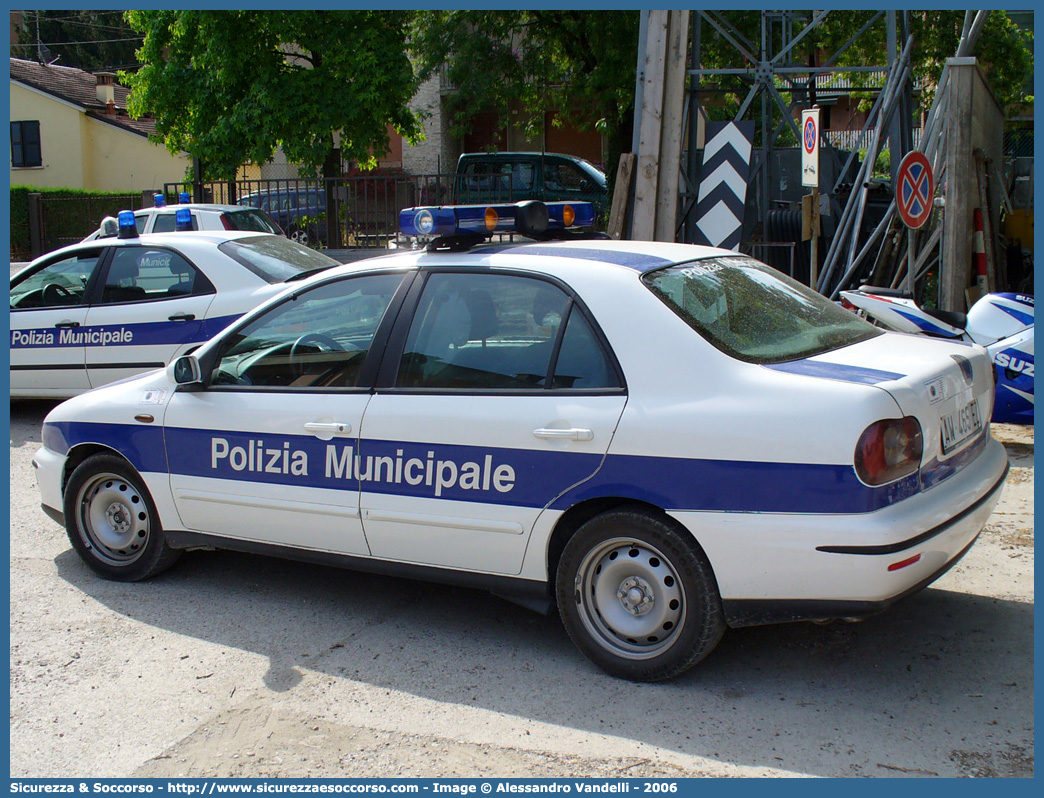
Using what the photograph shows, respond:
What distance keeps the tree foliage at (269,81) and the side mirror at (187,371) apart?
47.2ft

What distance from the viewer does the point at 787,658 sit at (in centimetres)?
401

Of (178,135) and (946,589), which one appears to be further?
(178,135)

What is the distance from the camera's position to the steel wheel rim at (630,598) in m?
3.67

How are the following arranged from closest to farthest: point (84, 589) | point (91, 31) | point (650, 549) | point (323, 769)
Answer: point (323, 769)
point (650, 549)
point (84, 589)
point (91, 31)

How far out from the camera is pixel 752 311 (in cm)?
400

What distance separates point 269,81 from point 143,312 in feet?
36.3

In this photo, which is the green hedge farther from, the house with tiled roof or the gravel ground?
the gravel ground

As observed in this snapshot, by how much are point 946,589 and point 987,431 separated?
33.9 inches

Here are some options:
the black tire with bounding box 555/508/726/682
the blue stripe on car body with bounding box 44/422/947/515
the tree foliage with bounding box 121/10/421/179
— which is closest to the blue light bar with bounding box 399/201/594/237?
the blue stripe on car body with bounding box 44/422/947/515

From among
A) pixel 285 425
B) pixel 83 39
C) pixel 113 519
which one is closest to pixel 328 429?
pixel 285 425

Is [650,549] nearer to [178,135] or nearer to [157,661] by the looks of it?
[157,661]

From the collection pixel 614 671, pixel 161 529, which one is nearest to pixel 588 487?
pixel 614 671

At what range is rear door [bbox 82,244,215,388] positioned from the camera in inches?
321

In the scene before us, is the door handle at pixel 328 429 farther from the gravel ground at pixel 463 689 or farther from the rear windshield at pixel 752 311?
the rear windshield at pixel 752 311
